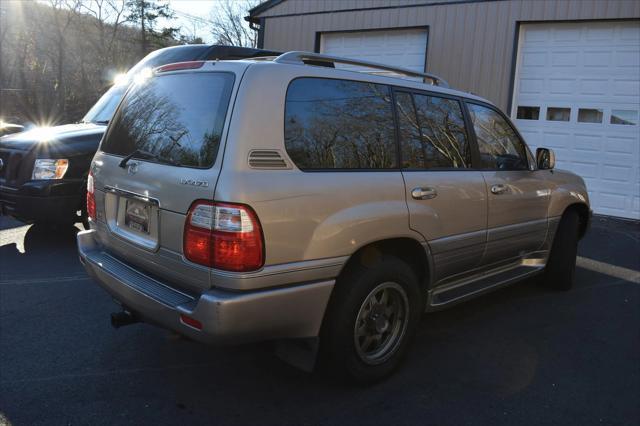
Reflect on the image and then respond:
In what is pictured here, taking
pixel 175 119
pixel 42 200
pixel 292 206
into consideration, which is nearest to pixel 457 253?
pixel 292 206

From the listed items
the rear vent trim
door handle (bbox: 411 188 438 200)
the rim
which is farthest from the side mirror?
the rear vent trim

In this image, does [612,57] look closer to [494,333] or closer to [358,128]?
[494,333]

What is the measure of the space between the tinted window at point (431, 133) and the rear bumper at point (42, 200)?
3773 mm

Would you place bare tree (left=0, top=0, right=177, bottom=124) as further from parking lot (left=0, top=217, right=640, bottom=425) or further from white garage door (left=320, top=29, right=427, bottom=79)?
parking lot (left=0, top=217, right=640, bottom=425)

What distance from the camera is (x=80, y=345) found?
355 cm

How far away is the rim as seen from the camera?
10.0ft

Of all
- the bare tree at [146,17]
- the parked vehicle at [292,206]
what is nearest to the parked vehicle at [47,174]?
the parked vehicle at [292,206]

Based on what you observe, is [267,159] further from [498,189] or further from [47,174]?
[47,174]

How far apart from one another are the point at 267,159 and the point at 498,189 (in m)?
2.11

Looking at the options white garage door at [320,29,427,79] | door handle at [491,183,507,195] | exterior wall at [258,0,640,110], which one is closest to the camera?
door handle at [491,183,507,195]

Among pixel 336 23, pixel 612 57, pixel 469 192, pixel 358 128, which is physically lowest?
pixel 469 192

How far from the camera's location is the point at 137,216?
296 cm

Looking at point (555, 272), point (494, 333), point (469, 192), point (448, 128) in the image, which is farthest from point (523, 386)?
point (555, 272)

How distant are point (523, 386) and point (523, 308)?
1.56m
